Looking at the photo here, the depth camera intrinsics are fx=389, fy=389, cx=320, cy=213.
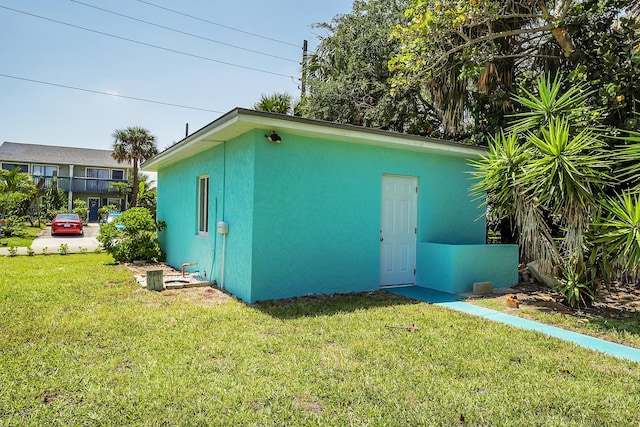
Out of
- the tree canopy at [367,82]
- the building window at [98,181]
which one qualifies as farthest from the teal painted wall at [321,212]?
the building window at [98,181]

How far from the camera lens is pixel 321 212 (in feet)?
24.7

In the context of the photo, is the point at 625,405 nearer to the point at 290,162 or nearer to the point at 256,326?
the point at 256,326

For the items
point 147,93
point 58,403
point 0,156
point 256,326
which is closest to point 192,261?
point 256,326

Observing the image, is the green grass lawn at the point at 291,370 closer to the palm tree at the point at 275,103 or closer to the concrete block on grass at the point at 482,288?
the concrete block on grass at the point at 482,288

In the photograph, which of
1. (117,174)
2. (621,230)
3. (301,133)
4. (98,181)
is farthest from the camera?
(117,174)

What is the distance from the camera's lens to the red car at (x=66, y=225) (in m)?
23.5

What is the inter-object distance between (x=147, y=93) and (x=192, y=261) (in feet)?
50.4

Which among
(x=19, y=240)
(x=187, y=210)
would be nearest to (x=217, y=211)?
(x=187, y=210)

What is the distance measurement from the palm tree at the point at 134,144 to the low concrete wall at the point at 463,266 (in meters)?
28.5

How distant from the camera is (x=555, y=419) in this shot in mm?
3088

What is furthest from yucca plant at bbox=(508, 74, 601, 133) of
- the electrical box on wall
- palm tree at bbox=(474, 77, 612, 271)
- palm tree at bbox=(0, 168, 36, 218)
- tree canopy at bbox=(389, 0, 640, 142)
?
palm tree at bbox=(0, 168, 36, 218)

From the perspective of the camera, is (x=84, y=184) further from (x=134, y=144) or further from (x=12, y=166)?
(x=134, y=144)

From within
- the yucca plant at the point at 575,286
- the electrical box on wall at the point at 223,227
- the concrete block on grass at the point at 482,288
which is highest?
the electrical box on wall at the point at 223,227

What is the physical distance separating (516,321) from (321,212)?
149 inches
